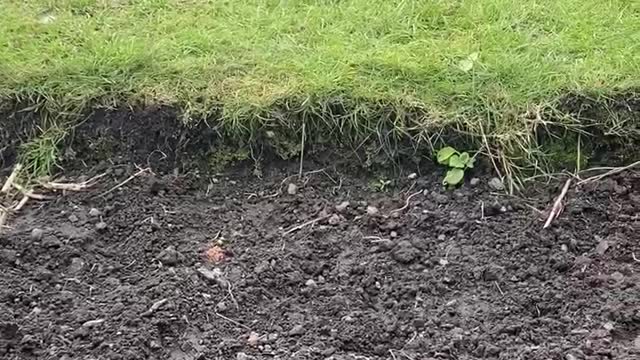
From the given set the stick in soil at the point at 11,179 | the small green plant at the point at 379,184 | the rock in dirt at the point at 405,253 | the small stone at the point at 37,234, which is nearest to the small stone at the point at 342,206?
the small green plant at the point at 379,184

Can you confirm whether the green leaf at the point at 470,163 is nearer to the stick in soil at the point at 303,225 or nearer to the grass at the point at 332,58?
the grass at the point at 332,58

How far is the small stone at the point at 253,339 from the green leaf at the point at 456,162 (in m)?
0.91

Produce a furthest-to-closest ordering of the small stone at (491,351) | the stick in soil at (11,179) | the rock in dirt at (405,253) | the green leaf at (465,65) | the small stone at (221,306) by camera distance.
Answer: the green leaf at (465,65) < the stick in soil at (11,179) < the rock in dirt at (405,253) < the small stone at (221,306) < the small stone at (491,351)

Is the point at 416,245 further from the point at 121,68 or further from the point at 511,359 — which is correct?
the point at 121,68

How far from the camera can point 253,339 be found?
255cm

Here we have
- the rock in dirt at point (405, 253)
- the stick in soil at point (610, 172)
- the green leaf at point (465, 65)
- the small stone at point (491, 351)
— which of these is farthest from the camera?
the green leaf at point (465, 65)

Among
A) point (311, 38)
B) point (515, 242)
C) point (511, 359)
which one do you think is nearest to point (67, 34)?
point (311, 38)

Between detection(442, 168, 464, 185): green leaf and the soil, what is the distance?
0.14ft

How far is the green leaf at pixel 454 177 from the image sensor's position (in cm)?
302

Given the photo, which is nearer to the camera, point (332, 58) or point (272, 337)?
point (272, 337)

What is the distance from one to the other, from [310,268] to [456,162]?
64cm

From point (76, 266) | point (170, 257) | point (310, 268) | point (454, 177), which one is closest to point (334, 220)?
point (310, 268)

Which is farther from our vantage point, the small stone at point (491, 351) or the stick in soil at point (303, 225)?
the stick in soil at point (303, 225)

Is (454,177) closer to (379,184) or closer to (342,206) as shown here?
(379,184)
